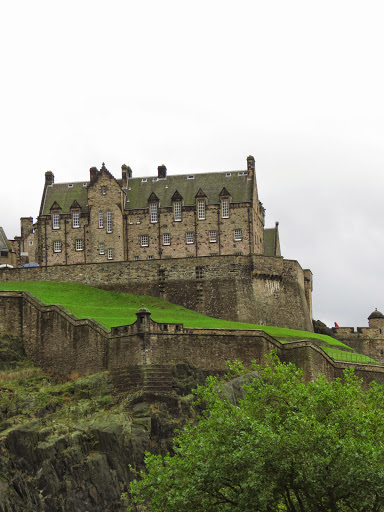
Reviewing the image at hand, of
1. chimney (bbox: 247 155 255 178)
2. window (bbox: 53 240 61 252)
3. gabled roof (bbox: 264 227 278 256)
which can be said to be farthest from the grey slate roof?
gabled roof (bbox: 264 227 278 256)

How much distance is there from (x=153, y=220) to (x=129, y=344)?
30.3 metres

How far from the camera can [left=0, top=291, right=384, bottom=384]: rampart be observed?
6844cm

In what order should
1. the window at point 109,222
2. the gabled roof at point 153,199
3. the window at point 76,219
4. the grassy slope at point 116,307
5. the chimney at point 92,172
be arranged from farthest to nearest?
the chimney at point 92,172
the window at point 76,219
the gabled roof at point 153,199
the window at point 109,222
the grassy slope at point 116,307

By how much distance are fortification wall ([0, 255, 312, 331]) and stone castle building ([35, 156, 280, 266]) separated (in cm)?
548

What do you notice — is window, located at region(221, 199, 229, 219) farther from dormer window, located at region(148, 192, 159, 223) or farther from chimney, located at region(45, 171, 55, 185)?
chimney, located at region(45, 171, 55, 185)

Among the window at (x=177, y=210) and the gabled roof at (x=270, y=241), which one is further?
the gabled roof at (x=270, y=241)

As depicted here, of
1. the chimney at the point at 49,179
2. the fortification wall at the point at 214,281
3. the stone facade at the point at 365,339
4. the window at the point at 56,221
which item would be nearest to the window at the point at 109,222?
the window at the point at 56,221

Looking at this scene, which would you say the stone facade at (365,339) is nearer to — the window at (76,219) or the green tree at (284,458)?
the window at (76,219)

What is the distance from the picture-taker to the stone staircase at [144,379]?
216 feet

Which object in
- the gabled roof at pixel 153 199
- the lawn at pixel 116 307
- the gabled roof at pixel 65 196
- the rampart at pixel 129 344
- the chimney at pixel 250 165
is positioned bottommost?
the rampart at pixel 129 344

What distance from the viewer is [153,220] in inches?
3829

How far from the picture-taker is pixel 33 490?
60.6 meters

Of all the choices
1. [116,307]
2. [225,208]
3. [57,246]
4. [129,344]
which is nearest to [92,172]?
[57,246]

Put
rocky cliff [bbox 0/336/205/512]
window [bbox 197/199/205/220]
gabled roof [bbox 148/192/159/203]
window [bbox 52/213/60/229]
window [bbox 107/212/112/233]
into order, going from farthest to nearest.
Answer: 1. window [bbox 52/213/60/229]
2. gabled roof [bbox 148/192/159/203]
3. window [bbox 107/212/112/233]
4. window [bbox 197/199/205/220]
5. rocky cliff [bbox 0/336/205/512]
